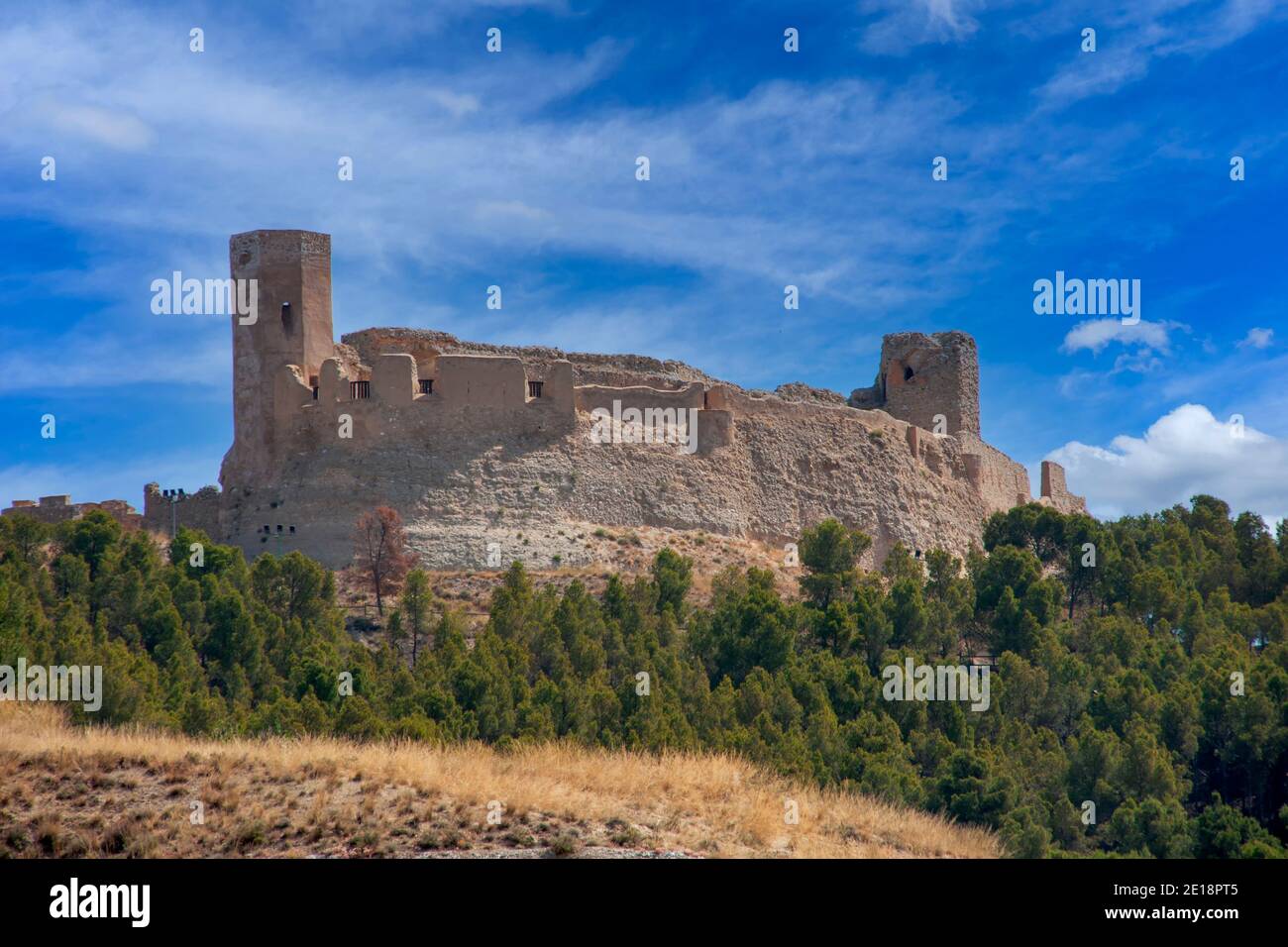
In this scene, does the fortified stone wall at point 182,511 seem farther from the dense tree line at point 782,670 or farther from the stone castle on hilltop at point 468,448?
the dense tree line at point 782,670

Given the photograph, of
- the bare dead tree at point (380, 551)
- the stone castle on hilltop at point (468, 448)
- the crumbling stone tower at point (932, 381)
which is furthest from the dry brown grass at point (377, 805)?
the crumbling stone tower at point (932, 381)

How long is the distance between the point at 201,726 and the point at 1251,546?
91.4 ft

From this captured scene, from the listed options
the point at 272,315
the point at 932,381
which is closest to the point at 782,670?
the point at 272,315

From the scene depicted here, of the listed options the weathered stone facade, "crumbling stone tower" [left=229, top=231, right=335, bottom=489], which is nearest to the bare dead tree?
the weathered stone facade

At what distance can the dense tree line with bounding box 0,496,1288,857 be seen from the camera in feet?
76.1

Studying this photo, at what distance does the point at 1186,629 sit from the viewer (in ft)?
114

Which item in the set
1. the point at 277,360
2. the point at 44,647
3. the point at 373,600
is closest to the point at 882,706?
the point at 373,600

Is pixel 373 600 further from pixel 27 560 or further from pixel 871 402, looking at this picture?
pixel 871 402

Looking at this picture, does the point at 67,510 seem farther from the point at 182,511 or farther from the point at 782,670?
the point at 782,670

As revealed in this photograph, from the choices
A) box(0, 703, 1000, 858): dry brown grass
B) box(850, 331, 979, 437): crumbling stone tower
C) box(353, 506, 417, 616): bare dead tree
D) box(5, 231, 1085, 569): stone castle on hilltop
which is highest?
box(850, 331, 979, 437): crumbling stone tower

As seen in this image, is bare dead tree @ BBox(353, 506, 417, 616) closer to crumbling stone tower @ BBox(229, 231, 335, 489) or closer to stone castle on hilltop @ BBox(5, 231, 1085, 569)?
stone castle on hilltop @ BBox(5, 231, 1085, 569)

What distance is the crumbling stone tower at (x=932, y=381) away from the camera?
154 feet

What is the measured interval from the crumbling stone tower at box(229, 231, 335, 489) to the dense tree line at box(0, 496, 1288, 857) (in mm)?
4026

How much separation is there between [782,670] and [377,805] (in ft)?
49.4
